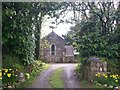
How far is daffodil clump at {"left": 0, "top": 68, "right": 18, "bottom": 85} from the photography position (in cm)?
429

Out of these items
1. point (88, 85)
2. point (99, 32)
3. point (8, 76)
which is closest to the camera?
point (8, 76)

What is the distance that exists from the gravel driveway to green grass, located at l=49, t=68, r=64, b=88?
0.30 feet

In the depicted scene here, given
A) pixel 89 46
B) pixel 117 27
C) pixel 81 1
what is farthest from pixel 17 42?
pixel 117 27

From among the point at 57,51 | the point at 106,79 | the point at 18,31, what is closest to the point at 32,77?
the point at 18,31

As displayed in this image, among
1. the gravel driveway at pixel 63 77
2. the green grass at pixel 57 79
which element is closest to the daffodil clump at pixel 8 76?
the gravel driveway at pixel 63 77

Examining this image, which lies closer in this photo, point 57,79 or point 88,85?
point 88,85

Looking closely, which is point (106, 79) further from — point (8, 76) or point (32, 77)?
point (8, 76)

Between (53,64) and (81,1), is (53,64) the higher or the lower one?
the lower one

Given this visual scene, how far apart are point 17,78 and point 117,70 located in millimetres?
2581

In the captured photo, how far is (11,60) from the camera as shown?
185 inches

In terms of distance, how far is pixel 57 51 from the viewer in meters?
6.90

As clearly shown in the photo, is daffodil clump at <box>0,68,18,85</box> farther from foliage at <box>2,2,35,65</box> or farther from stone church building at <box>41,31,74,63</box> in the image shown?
stone church building at <box>41,31,74,63</box>

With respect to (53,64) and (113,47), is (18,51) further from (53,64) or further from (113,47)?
(113,47)

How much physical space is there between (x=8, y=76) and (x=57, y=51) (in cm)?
283
